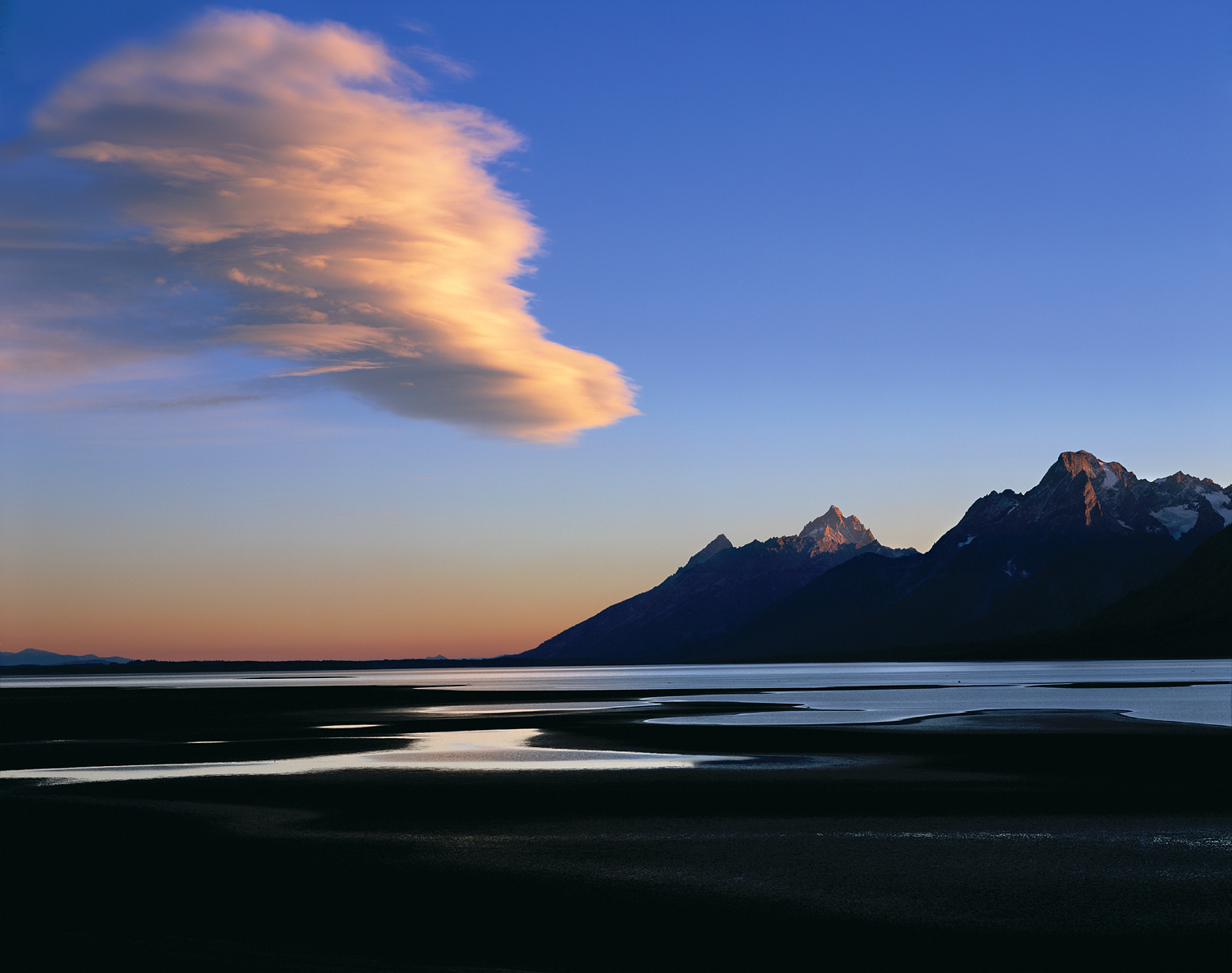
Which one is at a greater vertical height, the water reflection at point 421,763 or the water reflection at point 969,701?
the water reflection at point 421,763

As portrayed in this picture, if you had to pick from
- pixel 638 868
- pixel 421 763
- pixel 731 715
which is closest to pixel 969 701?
pixel 731 715

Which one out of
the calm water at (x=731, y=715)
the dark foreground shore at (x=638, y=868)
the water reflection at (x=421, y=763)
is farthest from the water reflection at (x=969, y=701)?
the dark foreground shore at (x=638, y=868)

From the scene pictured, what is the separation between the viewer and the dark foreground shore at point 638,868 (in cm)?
1617

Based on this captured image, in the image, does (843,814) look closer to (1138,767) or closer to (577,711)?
(1138,767)

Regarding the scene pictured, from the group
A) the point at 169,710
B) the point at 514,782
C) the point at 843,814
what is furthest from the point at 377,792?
the point at 169,710

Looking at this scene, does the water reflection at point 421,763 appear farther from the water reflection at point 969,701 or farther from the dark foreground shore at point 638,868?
the water reflection at point 969,701

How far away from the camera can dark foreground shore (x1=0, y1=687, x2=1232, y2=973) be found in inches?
637

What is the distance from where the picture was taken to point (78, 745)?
5300cm

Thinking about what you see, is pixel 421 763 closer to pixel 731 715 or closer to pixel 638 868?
pixel 638 868

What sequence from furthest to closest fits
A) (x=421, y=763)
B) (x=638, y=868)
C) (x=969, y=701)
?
(x=969, y=701)
(x=421, y=763)
(x=638, y=868)

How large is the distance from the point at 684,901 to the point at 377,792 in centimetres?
1615

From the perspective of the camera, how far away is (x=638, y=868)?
71.7 ft

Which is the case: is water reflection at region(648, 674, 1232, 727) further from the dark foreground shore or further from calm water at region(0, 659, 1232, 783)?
the dark foreground shore

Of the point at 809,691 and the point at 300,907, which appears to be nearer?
the point at 300,907
